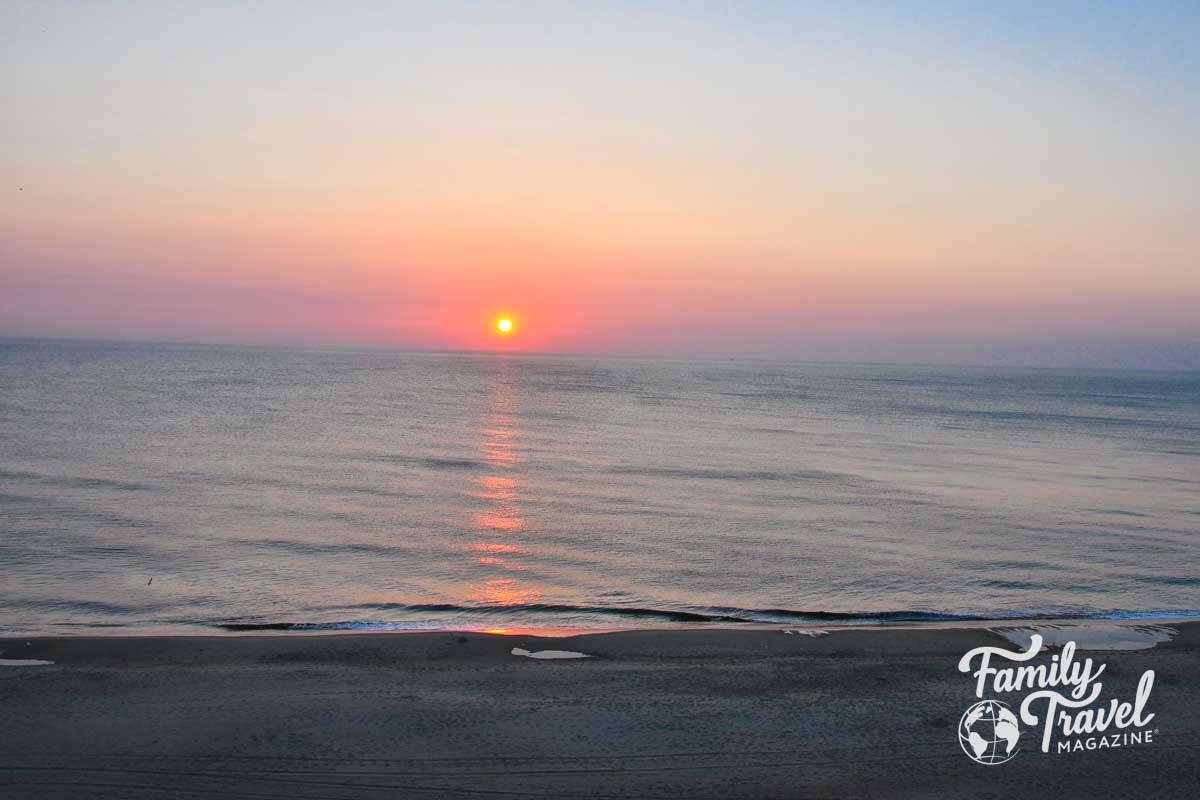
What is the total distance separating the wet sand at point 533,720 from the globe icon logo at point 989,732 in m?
0.11

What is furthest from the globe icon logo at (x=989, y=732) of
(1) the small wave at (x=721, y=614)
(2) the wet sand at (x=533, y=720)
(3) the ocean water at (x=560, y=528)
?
(3) the ocean water at (x=560, y=528)

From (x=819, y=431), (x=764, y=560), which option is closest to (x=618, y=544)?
(x=764, y=560)

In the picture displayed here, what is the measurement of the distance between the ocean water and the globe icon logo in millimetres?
4505

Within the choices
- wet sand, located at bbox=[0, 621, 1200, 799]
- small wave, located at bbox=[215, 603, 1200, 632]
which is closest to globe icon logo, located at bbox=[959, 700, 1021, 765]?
wet sand, located at bbox=[0, 621, 1200, 799]

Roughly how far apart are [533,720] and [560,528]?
11659mm

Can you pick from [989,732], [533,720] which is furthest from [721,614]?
[533,720]

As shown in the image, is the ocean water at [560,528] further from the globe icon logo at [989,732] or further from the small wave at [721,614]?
the globe icon logo at [989,732]

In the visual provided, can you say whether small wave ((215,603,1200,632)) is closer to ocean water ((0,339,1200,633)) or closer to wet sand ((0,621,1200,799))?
ocean water ((0,339,1200,633))

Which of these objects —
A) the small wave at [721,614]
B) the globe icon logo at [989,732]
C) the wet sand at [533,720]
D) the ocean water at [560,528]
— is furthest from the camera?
the ocean water at [560,528]

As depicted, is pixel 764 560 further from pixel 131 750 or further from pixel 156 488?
pixel 156 488

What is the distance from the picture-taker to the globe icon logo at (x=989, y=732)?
24.7 ft

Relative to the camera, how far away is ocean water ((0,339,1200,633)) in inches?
537

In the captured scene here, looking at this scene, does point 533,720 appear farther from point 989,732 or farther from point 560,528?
point 560,528

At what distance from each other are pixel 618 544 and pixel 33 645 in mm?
10215
